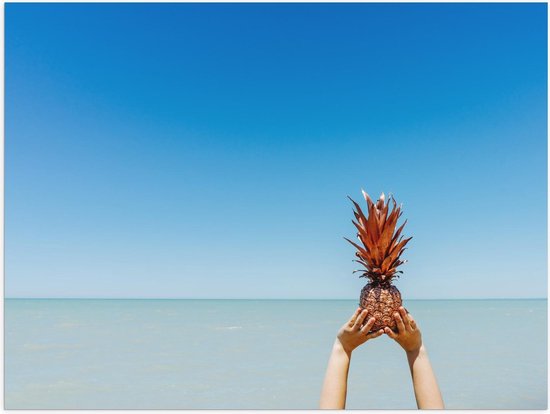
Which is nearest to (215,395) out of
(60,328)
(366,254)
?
(366,254)

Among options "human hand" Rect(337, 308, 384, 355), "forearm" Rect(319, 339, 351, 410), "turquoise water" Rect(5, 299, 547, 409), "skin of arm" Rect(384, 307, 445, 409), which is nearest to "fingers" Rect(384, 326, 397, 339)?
"skin of arm" Rect(384, 307, 445, 409)

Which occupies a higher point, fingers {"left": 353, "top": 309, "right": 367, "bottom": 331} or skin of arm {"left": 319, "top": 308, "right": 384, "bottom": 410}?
fingers {"left": 353, "top": 309, "right": 367, "bottom": 331}

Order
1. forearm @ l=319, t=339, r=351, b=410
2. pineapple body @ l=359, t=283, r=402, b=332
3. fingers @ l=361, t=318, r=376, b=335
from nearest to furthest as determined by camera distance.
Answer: forearm @ l=319, t=339, r=351, b=410 → fingers @ l=361, t=318, r=376, b=335 → pineapple body @ l=359, t=283, r=402, b=332

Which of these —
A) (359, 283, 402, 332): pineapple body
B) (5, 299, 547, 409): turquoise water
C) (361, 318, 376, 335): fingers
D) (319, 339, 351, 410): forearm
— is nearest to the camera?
(319, 339, 351, 410): forearm

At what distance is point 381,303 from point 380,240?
15.4 inches

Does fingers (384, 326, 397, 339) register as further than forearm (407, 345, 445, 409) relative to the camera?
Yes

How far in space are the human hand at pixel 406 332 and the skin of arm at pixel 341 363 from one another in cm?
9

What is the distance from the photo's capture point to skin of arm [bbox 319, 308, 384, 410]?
99.4 inches

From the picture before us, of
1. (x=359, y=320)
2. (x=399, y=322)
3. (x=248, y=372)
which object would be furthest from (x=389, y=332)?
(x=248, y=372)

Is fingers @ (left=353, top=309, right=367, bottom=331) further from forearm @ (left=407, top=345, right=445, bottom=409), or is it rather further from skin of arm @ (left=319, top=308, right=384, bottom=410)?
forearm @ (left=407, top=345, right=445, bottom=409)

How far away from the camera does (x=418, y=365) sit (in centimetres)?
260

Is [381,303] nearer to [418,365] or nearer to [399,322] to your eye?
[399,322]

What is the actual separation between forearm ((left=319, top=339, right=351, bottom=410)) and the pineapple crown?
27.1 inches

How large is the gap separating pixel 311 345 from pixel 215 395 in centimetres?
906
